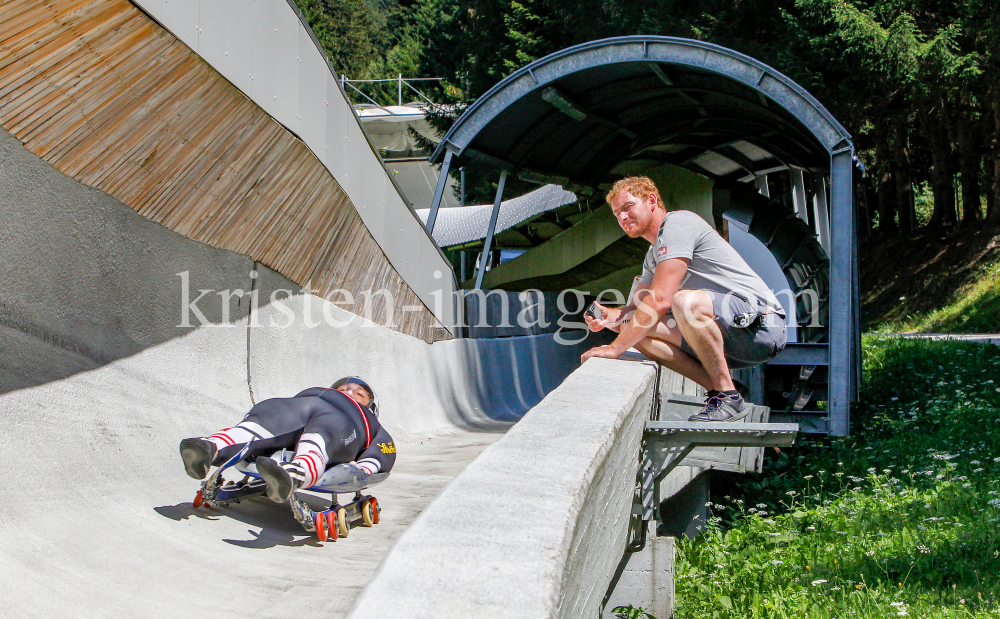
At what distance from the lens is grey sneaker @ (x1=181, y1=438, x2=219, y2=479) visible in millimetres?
4062

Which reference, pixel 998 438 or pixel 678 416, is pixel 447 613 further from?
pixel 998 438

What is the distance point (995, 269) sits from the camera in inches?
1000

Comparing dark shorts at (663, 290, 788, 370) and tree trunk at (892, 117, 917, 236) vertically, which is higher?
tree trunk at (892, 117, 917, 236)

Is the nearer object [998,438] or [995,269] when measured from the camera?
[998,438]

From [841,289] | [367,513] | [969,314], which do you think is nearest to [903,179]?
[969,314]

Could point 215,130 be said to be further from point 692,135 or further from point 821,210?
point 692,135

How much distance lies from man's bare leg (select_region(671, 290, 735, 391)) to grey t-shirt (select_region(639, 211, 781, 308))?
0.15m

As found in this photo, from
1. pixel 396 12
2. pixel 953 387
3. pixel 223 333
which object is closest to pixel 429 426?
pixel 223 333

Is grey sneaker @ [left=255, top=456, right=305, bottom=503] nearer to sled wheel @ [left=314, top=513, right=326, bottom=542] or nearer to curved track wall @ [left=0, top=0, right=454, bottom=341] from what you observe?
sled wheel @ [left=314, top=513, right=326, bottom=542]

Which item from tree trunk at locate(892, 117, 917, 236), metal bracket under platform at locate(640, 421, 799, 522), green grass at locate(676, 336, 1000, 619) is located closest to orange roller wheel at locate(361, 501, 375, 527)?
metal bracket under platform at locate(640, 421, 799, 522)

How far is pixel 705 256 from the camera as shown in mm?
5191

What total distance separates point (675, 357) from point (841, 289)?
4.33 m

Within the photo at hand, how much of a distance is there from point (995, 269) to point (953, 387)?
15706 millimetres

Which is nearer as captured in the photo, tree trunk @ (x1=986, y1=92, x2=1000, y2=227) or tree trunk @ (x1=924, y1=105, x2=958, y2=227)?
tree trunk @ (x1=986, y1=92, x2=1000, y2=227)
